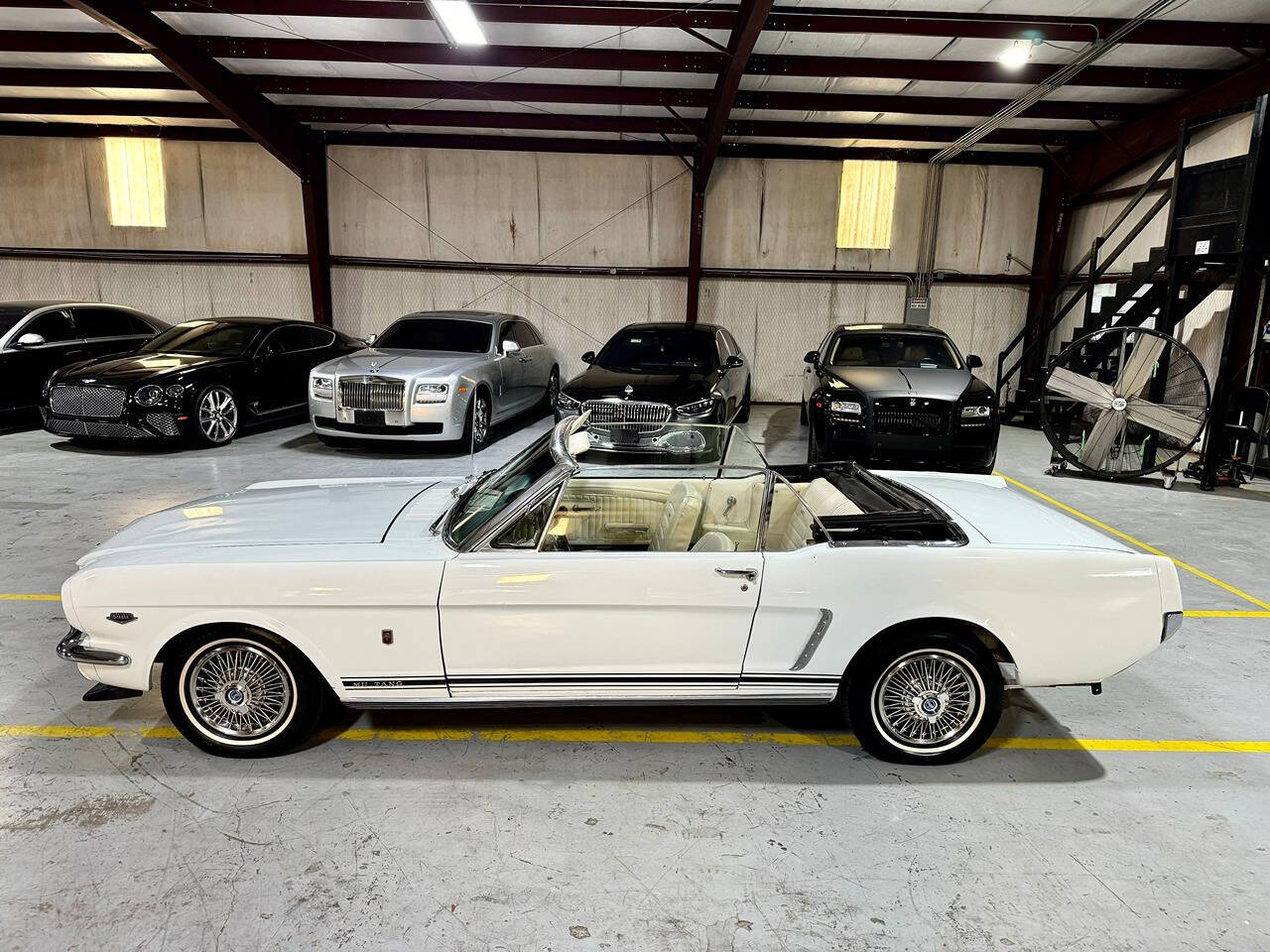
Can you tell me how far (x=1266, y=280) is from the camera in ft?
28.9

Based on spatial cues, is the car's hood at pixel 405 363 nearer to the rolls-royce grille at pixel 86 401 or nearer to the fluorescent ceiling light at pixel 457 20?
the rolls-royce grille at pixel 86 401

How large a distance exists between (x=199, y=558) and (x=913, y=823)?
2624 millimetres

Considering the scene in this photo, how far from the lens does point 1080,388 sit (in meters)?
8.24

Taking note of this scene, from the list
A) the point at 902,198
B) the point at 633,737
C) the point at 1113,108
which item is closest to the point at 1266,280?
the point at 1113,108

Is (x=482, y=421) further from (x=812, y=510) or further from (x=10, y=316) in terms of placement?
(x=812, y=510)

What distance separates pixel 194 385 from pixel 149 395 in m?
0.46

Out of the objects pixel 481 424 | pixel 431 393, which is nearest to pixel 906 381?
pixel 481 424

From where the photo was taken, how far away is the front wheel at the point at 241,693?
110 inches

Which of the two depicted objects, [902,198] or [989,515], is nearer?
[989,515]

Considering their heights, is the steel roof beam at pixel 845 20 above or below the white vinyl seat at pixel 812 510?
above

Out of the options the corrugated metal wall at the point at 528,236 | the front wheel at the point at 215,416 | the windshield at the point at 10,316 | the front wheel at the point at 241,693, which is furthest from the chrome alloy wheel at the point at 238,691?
the corrugated metal wall at the point at 528,236

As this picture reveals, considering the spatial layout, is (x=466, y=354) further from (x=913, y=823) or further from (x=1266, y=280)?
(x=1266, y=280)

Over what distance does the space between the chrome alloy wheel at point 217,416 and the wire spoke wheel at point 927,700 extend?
8.09 metres

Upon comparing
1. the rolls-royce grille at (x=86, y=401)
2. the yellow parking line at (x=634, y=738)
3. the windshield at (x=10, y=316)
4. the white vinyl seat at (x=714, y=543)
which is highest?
the windshield at (x=10, y=316)
